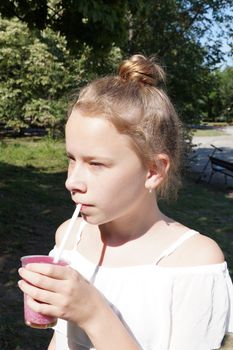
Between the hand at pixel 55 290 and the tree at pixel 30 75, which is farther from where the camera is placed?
the tree at pixel 30 75

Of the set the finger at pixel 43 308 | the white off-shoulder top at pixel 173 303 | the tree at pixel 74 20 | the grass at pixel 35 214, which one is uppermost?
the tree at pixel 74 20

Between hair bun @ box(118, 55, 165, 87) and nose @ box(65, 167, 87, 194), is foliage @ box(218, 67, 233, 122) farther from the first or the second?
nose @ box(65, 167, 87, 194)

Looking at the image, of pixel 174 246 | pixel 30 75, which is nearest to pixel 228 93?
pixel 30 75

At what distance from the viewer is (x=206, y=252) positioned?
48.1 inches

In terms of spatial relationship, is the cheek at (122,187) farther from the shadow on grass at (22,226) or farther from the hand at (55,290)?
the shadow on grass at (22,226)

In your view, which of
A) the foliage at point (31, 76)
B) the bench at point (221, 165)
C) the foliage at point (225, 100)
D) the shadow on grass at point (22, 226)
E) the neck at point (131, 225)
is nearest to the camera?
the neck at point (131, 225)

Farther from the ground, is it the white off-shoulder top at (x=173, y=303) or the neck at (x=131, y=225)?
the neck at (x=131, y=225)

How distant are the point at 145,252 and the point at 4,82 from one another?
17.2 metres

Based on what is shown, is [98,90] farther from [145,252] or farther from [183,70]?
[183,70]

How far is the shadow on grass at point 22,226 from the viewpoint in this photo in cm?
362

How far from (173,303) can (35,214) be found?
5946mm

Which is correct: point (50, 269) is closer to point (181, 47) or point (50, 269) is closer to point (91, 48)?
point (91, 48)

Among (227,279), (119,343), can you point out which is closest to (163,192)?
(227,279)

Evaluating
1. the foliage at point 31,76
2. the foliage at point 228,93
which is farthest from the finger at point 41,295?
the foliage at point 228,93
